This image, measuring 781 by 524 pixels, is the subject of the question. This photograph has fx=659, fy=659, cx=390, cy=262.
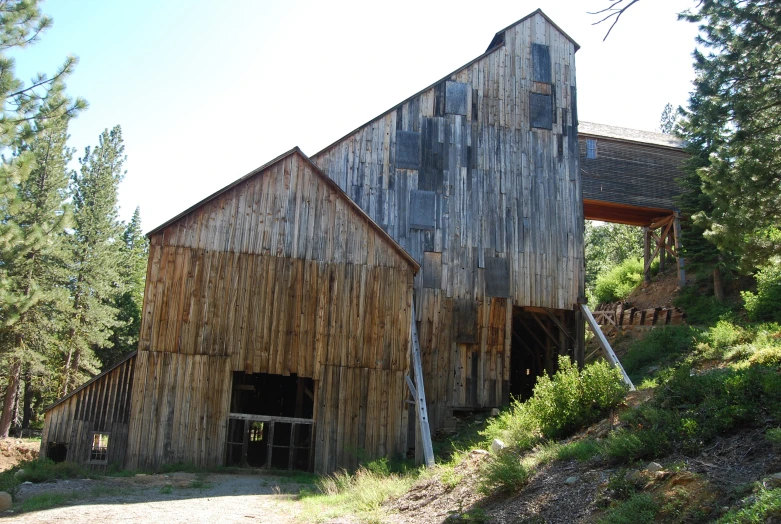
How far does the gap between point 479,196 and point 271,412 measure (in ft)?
35.4

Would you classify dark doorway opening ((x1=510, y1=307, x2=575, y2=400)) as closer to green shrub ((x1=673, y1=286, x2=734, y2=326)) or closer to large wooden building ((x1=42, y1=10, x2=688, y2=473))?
large wooden building ((x1=42, y1=10, x2=688, y2=473))

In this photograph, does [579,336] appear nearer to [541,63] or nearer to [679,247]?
[541,63]

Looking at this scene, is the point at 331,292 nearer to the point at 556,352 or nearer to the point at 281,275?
the point at 281,275

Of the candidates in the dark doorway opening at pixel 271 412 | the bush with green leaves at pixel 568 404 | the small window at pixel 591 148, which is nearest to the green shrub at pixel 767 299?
the small window at pixel 591 148

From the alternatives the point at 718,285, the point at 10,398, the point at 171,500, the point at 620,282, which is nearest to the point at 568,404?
the point at 171,500

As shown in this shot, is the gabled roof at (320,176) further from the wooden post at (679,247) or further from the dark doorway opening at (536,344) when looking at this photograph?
the wooden post at (679,247)

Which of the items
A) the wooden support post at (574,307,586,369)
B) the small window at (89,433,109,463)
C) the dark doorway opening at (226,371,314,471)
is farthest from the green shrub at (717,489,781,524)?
the small window at (89,433,109,463)

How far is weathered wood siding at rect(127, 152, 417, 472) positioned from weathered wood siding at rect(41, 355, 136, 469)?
1.23m

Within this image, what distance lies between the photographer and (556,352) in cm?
2262

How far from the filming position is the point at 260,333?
1675 cm

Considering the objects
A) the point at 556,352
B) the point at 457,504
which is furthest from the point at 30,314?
the point at 457,504

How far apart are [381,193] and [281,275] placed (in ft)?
14.8

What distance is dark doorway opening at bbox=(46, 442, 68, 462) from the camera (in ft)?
57.6

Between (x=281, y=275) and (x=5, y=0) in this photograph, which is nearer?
(x=5, y=0)
